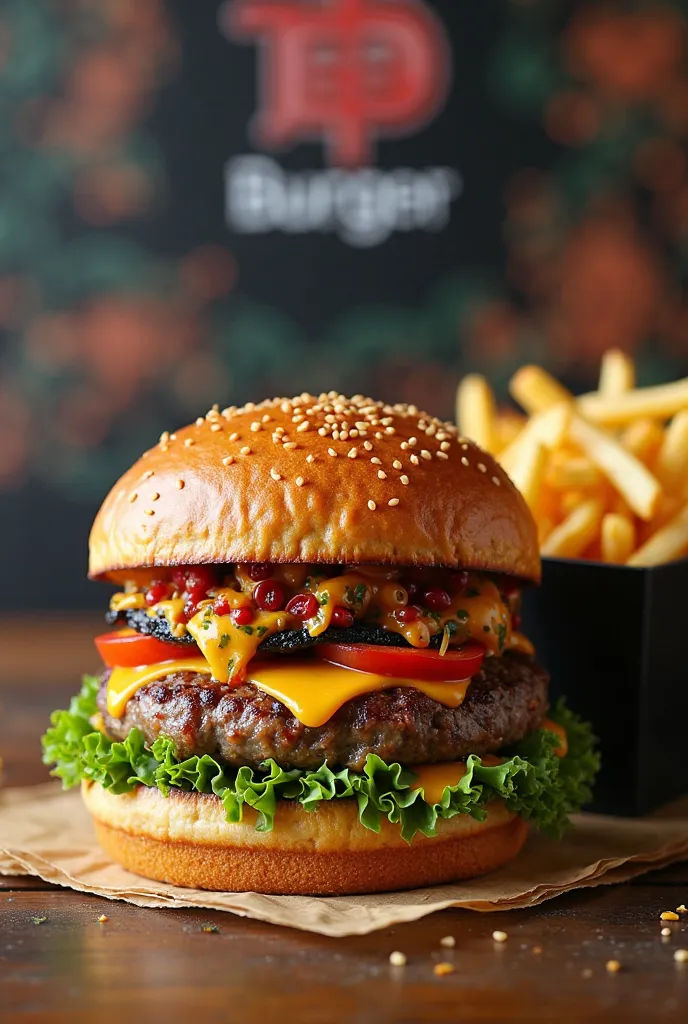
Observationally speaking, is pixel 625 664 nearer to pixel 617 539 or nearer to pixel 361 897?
pixel 617 539

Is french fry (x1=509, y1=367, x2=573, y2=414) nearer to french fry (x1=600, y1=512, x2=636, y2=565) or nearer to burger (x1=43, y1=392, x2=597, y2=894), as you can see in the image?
french fry (x1=600, y1=512, x2=636, y2=565)

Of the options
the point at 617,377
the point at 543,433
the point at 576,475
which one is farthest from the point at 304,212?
the point at 576,475

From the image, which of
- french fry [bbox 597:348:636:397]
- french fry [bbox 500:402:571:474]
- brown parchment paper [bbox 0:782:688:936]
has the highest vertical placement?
french fry [bbox 597:348:636:397]

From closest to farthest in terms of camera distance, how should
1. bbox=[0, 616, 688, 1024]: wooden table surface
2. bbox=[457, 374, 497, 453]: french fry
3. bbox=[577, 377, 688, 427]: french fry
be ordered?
bbox=[0, 616, 688, 1024]: wooden table surface
bbox=[577, 377, 688, 427]: french fry
bbox=[457, 374, 497, 453]: french fry

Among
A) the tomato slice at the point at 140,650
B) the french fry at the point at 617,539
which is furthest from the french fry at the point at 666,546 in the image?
the tomato slice at the point at 140,650

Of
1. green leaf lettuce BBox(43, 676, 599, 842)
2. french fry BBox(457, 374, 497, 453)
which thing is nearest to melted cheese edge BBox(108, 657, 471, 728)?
green leaf lettuce BBox(43, 676, 599, 842)

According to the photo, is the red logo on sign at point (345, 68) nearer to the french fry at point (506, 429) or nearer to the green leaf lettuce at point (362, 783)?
the french fry at point (506, 429)
